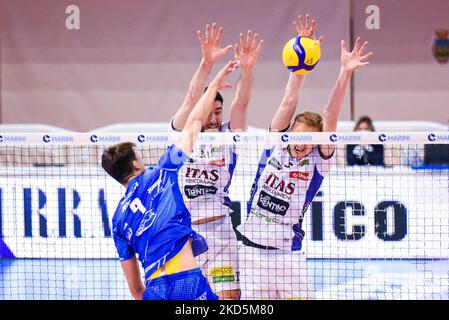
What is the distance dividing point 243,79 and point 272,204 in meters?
1.17

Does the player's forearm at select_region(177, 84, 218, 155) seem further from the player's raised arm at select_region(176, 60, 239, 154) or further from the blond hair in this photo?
the blond hair

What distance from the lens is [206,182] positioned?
22.7 feet

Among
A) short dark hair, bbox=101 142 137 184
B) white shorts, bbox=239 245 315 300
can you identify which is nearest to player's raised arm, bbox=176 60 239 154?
short dark hair, bbox=101 142 137 184

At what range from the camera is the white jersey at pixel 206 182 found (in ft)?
22.7

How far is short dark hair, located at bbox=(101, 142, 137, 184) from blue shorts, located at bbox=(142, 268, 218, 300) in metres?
0.85

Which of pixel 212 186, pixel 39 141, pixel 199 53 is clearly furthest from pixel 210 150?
pixel 199 53

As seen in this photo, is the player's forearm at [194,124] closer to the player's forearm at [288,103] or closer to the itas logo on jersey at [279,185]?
the player's forearm at [288,103]

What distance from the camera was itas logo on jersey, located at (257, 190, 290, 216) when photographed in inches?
258

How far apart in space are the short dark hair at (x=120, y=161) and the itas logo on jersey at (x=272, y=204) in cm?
136

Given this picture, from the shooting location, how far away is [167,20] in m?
15.7

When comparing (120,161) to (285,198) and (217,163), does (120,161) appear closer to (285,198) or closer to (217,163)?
(217,163)

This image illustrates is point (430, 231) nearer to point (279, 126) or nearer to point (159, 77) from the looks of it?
point (279, 126)

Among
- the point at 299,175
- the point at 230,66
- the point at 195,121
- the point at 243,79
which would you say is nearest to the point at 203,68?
the point at 243,79

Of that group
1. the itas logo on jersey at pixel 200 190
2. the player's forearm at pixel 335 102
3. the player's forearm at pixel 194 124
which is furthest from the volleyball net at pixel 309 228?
the player's forearm at pixel 194 124
